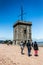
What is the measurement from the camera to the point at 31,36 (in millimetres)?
36500

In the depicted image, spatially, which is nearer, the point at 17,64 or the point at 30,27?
the point at 17,64

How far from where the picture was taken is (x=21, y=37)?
34.9 m

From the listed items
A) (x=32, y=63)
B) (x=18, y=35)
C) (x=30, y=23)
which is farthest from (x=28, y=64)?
(x=30, y=23)

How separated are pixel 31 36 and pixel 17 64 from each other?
23431 mm

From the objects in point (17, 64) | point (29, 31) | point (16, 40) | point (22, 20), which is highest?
point (22, 20)

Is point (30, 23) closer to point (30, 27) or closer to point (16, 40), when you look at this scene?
point (30, 27)

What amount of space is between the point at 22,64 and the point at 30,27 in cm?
2398

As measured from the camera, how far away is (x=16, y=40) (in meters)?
35.8

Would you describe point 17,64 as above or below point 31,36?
below

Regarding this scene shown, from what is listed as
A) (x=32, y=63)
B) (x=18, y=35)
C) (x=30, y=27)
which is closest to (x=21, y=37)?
(x=18, y=35)

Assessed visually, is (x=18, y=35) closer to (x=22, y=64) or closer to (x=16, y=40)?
(x=16, y=40)

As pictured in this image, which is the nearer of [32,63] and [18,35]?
[32,63]

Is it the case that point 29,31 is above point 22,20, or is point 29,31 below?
below

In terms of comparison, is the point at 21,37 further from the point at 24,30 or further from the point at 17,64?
the point at 17,64
